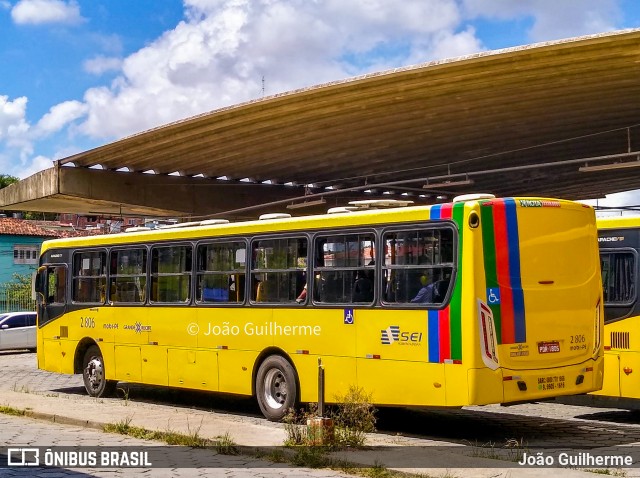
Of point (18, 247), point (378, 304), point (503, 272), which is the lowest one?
point (378, 304)

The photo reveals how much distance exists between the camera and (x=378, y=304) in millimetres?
13219

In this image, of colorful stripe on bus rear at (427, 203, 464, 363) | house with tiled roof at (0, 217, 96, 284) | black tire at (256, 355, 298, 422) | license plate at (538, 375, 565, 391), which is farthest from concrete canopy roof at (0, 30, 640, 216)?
house with tiled roof at (0, 217, 96, 284)

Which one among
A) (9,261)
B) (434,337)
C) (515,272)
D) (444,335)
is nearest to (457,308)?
(444,335)

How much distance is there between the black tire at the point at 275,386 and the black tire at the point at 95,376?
15.3ft

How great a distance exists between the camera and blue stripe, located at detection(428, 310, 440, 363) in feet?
40.2

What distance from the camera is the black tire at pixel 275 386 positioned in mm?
14561

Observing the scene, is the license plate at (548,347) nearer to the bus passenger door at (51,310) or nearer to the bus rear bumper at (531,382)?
the bus rear bumper at (531,382)

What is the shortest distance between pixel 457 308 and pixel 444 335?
0.37 meters

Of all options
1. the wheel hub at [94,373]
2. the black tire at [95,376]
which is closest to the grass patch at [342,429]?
the black tire at [95,376]

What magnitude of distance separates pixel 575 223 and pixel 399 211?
7.46 feet

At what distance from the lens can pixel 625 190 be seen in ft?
145

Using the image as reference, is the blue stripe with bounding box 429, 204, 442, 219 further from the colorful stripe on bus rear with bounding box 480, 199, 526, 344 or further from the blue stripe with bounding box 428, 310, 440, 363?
the blue stripe with bounding box 428, 310, 440, 363

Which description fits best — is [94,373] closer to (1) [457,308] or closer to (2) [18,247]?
(1) [457,308]

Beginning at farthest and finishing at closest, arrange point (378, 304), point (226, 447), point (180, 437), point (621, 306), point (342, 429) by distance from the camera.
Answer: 1. point (621, 306)
2. point (378, 304)
3. point (180, 437)
4. point (342, 429)
5. point (226, 447)
